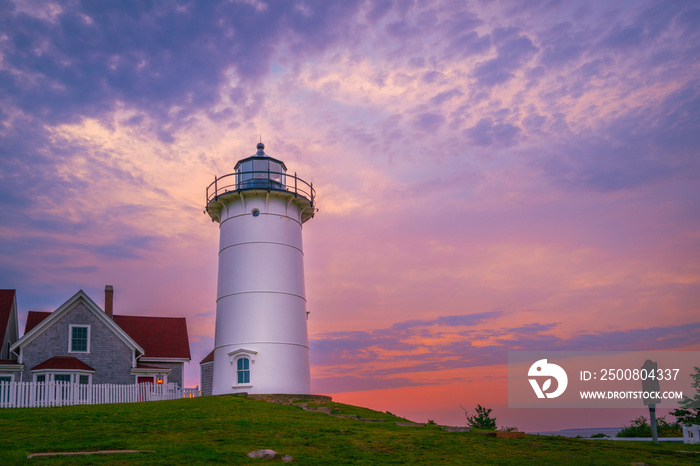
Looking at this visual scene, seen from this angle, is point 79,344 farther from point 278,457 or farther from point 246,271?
point 278,457

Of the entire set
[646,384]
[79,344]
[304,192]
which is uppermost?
[304,192]

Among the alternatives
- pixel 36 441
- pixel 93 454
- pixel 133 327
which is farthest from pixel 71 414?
pixel 133 327

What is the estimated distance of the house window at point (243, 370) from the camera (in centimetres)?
3078

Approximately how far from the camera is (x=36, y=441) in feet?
53.8

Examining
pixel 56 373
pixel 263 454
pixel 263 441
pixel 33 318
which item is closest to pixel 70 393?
pixel 56 373

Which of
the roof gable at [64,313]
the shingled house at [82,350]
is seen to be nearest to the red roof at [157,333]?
the shingled house at [82,350]

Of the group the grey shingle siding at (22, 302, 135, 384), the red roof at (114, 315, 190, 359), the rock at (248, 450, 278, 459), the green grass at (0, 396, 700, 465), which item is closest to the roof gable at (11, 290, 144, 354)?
the grey shingle siding at (22, 302, 135, 384)

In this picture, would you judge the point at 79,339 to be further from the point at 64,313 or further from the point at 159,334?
the point at 159,334

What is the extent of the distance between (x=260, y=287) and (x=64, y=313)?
418 inches

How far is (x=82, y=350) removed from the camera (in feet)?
108

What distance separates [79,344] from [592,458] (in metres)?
26.3

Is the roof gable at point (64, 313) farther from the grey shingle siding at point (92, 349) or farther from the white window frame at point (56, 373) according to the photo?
the white window frame at point (56, 373)

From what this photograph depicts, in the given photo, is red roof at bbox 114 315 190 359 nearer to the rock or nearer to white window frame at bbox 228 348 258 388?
white window frame at bbox 228 348 258 388

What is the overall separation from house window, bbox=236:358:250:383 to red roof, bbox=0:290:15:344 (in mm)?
12614
